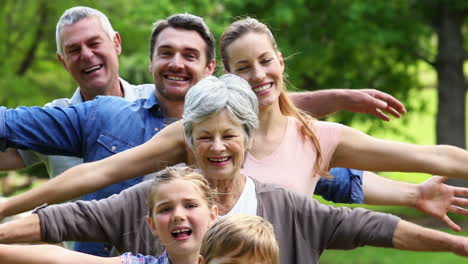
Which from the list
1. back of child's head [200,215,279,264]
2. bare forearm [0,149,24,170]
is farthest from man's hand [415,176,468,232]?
bare forearm [0,149,24,170]

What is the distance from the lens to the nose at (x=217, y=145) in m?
3.53

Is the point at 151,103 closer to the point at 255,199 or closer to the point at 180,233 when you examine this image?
the point at 255,199

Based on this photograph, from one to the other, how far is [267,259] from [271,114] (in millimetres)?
1188

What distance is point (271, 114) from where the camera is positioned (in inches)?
163

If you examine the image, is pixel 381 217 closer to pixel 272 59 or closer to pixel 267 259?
pixel 267 259

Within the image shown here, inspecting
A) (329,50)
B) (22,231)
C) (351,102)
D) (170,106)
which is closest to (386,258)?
(329,50)

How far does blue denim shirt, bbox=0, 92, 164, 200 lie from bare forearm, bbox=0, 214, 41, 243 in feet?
2.83

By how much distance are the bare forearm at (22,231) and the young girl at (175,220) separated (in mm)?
138

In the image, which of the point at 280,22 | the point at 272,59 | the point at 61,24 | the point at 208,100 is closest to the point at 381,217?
the point at 208,100

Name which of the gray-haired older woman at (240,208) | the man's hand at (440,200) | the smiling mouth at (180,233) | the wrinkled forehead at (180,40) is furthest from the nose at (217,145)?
the man's hand at (440,200)

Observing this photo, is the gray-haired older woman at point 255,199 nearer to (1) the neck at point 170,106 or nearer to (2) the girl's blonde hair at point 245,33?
(2) the girl's blonde hair at point 245,33

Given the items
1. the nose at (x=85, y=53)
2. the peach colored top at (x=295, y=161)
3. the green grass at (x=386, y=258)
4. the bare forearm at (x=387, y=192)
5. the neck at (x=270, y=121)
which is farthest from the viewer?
the green grass at (x=386, y=258)

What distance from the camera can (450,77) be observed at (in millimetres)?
15297

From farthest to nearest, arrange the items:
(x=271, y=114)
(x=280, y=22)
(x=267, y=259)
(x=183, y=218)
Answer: (x=280, y=22), (x=271, y=114), (x=183, y=218), (x=267, y=259)
